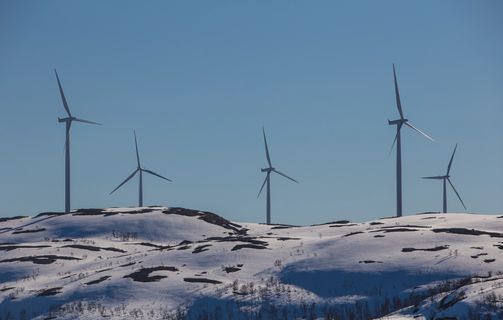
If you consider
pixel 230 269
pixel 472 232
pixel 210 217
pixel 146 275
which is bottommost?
pixel 146 275

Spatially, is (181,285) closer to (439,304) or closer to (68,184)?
(439,304)

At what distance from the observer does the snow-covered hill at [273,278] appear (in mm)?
48656

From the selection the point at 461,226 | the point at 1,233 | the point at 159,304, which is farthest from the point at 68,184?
the point at 159,304

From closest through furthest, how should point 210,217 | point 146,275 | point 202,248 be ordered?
point 146,275
point 202,248
point 210,217

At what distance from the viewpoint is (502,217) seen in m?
91.0

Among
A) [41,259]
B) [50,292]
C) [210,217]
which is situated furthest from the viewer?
[210,217]

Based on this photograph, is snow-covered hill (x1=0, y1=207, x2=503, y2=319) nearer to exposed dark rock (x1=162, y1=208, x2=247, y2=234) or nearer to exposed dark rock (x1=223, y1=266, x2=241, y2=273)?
exposed dark rock (x1=223, y1=266, x2=241, y2=273)

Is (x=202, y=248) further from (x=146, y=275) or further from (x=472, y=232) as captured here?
(x=472, y=232)

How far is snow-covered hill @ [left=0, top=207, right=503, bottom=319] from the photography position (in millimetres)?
48656

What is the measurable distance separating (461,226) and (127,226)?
42.8 meters

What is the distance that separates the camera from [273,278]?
58844 millimetres

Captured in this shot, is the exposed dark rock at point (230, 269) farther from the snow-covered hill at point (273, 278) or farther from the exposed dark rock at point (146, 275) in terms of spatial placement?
the exposed dark rock at point (146, 275)

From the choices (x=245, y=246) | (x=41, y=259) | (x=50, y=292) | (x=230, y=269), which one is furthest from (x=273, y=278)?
(x=41, y=259)

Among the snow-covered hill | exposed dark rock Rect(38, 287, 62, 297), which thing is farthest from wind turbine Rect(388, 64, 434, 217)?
exposed dark rock Rect(38, 287, 62, 297)
